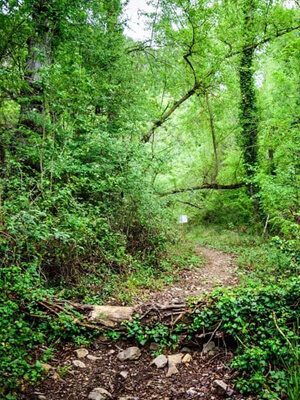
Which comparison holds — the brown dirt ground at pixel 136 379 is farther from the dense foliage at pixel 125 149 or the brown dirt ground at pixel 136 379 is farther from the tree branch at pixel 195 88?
the tree branch at pixel 195 88

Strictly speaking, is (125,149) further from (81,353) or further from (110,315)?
(81,353)

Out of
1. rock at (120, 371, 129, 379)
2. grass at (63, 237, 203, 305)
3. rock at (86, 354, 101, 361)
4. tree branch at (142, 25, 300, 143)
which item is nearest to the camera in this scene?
rock at (120, 371, 129, 379)

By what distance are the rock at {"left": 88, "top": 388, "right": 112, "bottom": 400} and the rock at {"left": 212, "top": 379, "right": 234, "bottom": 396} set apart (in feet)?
3.48

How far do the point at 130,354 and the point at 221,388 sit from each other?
3.96ft

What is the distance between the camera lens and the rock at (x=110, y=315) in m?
4.45

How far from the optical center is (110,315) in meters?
4.54

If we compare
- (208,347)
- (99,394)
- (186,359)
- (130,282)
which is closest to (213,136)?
(130,282)

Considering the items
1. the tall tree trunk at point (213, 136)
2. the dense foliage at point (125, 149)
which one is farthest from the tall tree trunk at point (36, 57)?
the tall tree trunk at point (213, 136)

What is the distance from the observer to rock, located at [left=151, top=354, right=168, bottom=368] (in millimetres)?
3788

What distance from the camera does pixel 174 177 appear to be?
52.7ft

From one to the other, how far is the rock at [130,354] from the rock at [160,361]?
251 millimetres

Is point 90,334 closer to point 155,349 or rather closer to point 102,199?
point 155,349

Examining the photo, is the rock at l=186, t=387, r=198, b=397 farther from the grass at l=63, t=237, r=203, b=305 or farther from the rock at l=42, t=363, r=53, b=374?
the grass at l=63, t=237, r=203, b=305

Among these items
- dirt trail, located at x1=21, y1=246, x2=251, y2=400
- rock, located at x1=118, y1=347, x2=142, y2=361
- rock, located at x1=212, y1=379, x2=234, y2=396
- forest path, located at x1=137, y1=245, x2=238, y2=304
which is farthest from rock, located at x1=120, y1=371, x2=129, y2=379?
forest path, located at x1=137, y1=245, x2=238, y2=304
